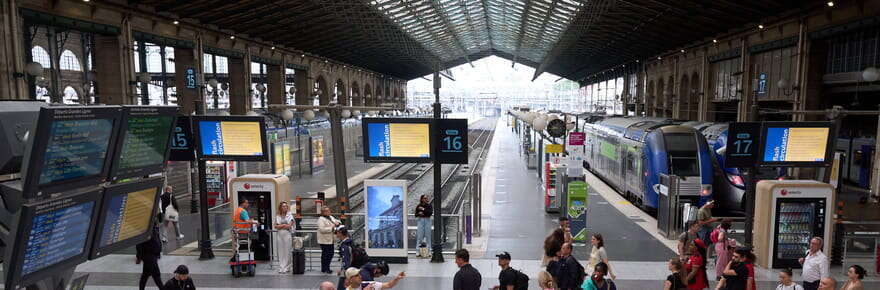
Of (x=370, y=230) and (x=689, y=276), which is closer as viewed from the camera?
(x=689, y=276)

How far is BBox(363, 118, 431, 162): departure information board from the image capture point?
11344 millimetres

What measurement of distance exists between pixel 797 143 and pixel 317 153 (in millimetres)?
23212

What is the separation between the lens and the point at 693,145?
55.2ft

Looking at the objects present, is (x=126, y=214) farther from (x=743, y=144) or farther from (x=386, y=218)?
(x=743, y=144)

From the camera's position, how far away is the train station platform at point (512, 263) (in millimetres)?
10328

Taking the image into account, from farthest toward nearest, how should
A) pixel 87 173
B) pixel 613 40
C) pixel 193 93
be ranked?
1. pixel 613 40
2. pixel 193 93
3. pixel 87 173

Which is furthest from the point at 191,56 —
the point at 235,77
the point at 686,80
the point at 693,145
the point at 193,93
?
the point at 686,80

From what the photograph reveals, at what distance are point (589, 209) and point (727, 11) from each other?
1158cm

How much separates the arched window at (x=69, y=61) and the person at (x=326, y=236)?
42.9 m

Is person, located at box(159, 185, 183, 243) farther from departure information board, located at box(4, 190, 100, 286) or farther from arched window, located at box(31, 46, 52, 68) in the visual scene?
arched window, located at box(31, 46, 52, 68)

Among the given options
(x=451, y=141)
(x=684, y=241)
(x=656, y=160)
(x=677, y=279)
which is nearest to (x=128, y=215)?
(x=677, y=279)

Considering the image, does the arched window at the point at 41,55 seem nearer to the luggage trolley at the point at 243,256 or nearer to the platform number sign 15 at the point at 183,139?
the platform number sign 15 at the point at 183,139

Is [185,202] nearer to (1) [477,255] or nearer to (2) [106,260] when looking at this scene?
(2) [106,260]

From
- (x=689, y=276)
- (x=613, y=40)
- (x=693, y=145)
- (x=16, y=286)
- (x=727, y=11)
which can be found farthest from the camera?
(x=613, y=40)
